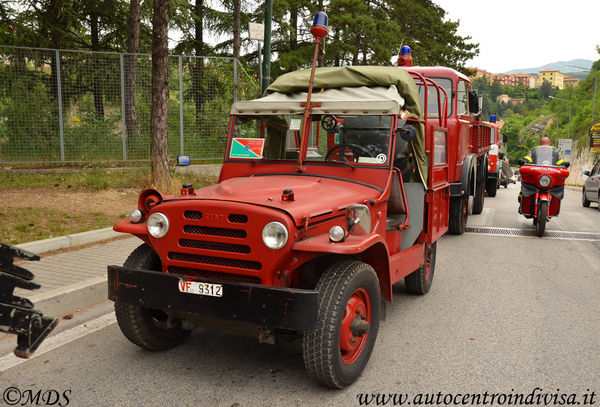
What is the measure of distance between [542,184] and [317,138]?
24.0 feet

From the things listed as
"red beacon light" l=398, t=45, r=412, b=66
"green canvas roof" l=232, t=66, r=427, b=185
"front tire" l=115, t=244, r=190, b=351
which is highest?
"red beacon light" l=398, t=45, r=412, b=66

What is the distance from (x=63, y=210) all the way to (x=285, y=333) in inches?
261

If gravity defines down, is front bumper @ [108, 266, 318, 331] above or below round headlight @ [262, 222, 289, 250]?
below

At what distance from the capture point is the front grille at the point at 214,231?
3635mm

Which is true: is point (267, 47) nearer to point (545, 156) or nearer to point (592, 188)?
point (545, 156)

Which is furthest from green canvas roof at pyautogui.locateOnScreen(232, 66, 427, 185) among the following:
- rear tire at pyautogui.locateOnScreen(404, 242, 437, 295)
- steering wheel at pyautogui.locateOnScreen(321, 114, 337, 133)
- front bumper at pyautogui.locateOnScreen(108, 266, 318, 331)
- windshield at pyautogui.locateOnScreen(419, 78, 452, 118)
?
front bumper at pyautogui.locateOnScreen(108, 266, 318, 331)

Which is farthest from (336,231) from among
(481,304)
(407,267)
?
(481,304)

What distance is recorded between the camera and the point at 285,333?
374 centimetres

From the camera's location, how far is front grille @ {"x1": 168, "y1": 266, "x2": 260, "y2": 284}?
3.74 metres

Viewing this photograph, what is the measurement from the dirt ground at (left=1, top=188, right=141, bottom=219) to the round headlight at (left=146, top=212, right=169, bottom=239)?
18.9 feet

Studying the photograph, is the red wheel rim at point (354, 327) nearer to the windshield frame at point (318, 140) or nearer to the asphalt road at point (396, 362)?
the asphalt road at point (396, 362)

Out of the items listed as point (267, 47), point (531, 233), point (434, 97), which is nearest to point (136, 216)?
point (434, 97)

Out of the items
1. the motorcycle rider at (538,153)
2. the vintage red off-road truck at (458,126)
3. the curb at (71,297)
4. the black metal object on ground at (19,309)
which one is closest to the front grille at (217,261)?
the black metal object on ground at (19,309)

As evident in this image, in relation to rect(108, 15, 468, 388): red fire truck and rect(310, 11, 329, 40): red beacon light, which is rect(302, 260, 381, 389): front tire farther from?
rect(310, 11, 329, 40): red beacon light
